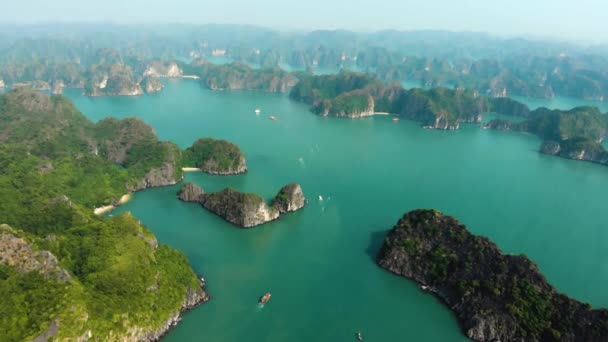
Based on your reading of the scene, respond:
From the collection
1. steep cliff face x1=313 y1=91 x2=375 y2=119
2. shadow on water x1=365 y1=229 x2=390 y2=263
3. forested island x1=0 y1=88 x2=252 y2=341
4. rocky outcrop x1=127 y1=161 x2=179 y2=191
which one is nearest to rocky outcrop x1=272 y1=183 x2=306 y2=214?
shadow on water x1=365 y1=229 x2=390 y2=263

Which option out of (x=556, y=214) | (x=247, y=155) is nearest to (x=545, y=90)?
(x=556, y=214)

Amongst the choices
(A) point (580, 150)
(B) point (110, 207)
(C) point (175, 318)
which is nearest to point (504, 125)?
(A) point (580, 150)

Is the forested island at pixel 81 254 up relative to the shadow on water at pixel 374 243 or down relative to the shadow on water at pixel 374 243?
up

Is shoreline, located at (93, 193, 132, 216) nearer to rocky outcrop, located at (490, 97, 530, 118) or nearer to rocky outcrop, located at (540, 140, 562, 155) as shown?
rocky outcrop, located at (540, 140, 562, 155)

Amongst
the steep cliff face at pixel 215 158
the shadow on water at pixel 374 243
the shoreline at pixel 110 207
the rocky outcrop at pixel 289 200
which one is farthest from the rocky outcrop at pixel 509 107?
the shoreline at pixel 110 207

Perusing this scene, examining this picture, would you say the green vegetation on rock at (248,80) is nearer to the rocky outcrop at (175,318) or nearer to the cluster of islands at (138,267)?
the cluster of islands at (138,267)

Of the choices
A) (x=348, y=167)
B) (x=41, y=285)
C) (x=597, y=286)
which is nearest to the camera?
(x=41, y=285)

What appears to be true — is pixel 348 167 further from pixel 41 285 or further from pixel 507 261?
pixel 41 285
